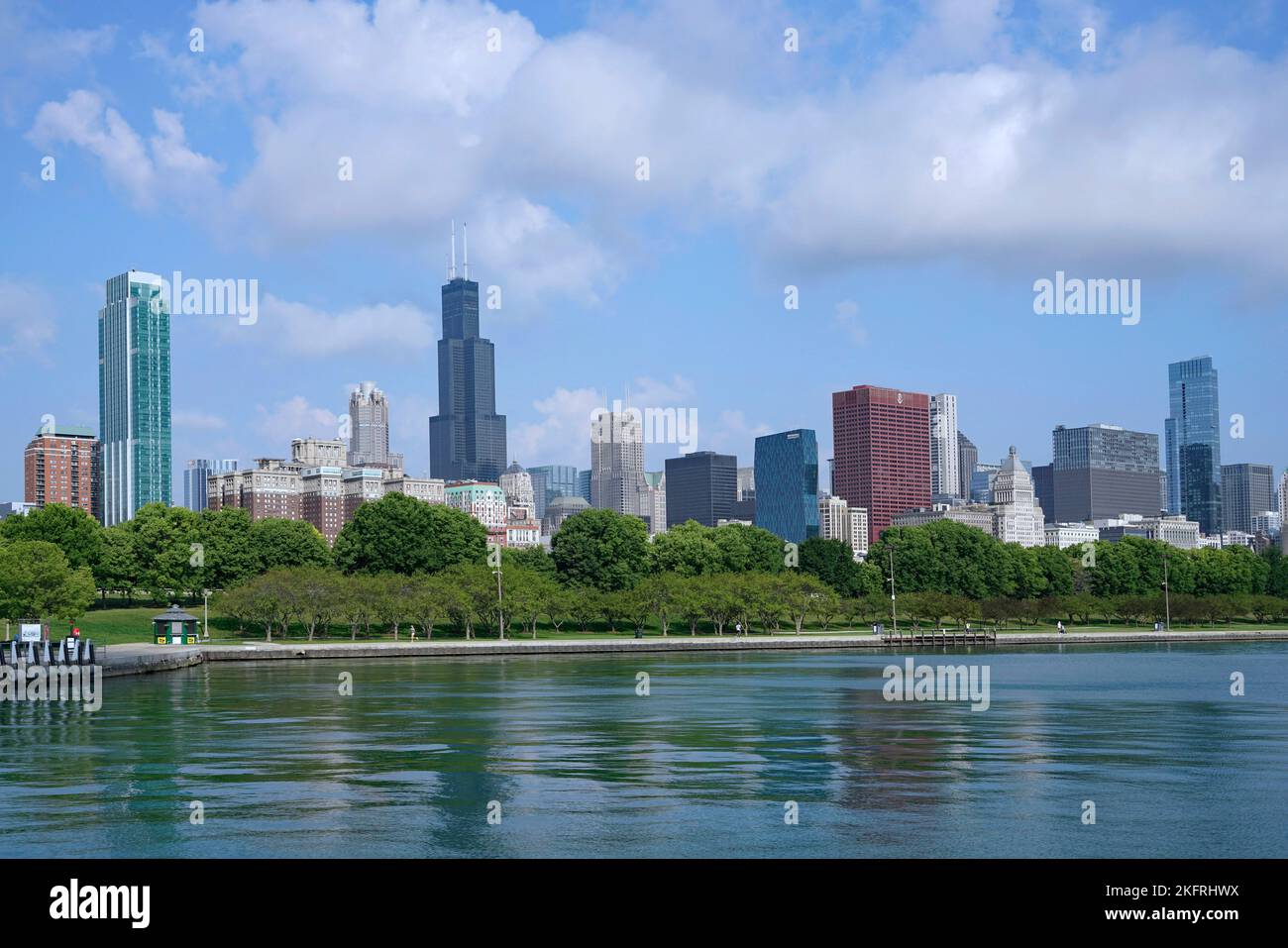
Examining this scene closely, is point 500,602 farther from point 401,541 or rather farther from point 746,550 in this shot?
point 746,550

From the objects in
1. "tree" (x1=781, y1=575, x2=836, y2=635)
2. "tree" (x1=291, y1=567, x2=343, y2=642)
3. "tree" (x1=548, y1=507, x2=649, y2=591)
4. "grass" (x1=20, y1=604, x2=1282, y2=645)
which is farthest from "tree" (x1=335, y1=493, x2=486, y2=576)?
"tree" (x1=781, y1=575, x2=836, y2=635)

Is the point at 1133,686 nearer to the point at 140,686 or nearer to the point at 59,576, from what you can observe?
the point at 140,686

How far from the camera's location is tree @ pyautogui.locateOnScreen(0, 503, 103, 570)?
150250mm

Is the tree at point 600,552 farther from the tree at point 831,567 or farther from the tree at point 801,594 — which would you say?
the tree at point 831,567

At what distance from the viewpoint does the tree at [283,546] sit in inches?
6260

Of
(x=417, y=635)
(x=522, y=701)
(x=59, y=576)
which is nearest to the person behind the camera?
(x=522, y=701)

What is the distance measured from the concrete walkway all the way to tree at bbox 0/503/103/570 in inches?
1525

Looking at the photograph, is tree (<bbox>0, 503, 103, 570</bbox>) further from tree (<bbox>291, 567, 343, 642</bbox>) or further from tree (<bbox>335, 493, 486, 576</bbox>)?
tree (<bbox>291, 567, 343, 642</bbox>)

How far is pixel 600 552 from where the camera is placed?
169 metres

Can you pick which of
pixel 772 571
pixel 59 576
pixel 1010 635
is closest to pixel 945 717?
pixel 59 576
